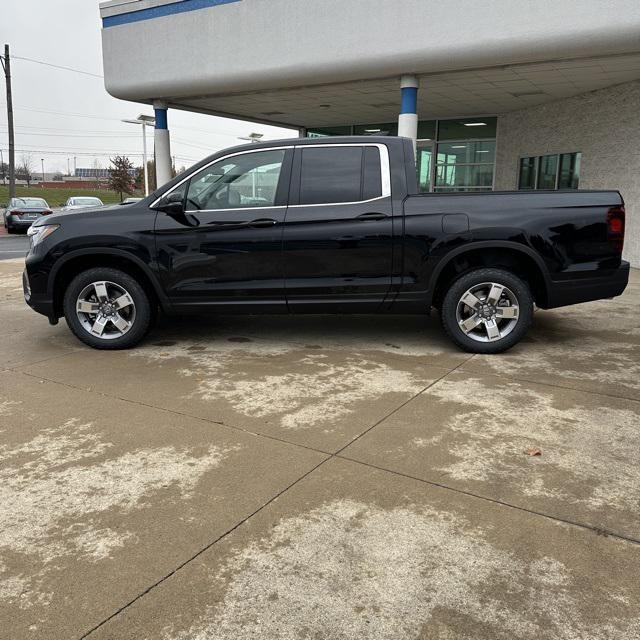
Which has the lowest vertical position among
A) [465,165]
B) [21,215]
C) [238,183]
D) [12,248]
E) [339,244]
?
[12,248]

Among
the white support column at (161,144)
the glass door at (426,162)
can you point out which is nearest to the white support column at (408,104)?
the glass door at (426,162)

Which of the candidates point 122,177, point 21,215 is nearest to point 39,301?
point 21,215

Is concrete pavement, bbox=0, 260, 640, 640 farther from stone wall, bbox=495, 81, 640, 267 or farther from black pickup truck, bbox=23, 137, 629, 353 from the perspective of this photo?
stone wall, bbox=495, 81, 640, 267

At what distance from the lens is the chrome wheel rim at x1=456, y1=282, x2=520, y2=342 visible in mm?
5641

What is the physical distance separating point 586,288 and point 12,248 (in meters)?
18.7

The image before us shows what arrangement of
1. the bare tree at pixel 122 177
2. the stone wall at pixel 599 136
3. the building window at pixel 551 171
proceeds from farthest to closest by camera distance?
the bare tree at pixel 122 177, the building window at pixel 551 171, the stone wall at pixel 599 136

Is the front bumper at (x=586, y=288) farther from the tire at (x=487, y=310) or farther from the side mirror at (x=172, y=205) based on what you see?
the side mirror at (x=172, y=205)

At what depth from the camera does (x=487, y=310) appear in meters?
5.70

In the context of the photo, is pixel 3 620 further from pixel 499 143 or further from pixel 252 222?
pixel 499 143

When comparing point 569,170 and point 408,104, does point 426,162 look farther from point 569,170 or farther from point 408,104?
point 408,104

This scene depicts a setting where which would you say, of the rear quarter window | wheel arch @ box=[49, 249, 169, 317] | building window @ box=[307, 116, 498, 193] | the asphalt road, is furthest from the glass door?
wheel arch @ box=[49, 249, 169, 317]

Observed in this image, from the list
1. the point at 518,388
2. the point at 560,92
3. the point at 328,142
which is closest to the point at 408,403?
the point at 518,388

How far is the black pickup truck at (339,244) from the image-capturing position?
5543 millimetres

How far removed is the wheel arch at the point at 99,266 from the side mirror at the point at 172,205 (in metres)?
0.54
